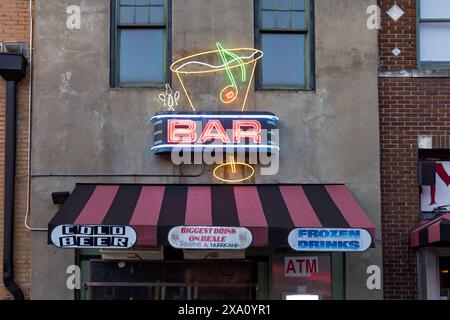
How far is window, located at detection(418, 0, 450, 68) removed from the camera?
10578 mm

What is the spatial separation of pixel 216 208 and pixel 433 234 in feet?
9.29

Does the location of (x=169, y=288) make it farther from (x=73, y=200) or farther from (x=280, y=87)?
(x=280, y=87)

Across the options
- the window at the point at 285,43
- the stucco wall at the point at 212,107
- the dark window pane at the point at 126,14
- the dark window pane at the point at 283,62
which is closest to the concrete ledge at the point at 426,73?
the stucco wall at the point at 212,107

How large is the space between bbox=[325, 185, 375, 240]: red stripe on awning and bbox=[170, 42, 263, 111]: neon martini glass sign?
1785mm

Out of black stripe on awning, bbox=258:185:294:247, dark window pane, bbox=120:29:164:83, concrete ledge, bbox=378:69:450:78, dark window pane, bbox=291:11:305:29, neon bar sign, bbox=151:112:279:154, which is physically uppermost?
dark window pane, bbox=291:11:305:29

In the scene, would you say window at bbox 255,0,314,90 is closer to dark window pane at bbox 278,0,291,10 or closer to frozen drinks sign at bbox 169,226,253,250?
dark window pane at bbox 278,0,291,10

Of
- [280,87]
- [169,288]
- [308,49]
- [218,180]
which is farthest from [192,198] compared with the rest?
[308,49]

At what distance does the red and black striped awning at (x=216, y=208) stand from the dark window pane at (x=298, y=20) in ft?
7.93

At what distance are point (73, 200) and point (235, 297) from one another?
263cm

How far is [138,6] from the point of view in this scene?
10.4 meters

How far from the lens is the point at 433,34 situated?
10633mm

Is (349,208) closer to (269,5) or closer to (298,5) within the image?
(298,5)

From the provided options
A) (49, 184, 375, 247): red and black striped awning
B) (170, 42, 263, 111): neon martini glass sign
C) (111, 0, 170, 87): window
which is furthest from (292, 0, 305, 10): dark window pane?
(49, 184, 375, 247): red and black striped awning

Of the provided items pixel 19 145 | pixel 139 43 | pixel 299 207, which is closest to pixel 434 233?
pixel 299 207
